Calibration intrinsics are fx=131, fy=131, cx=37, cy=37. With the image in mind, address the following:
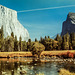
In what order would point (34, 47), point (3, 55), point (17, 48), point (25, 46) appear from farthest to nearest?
point (25, 46), point (17, 48), point (3, 55), point (34, 47)

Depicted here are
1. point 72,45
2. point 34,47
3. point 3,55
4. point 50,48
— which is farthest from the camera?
point 72,45

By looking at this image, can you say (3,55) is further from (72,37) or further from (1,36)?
(72,37)

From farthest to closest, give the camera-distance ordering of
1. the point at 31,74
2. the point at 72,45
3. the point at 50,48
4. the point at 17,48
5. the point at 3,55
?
the point at 17,48 < the point at 72,45 < the point at 50,48 < the point at 3,55 < the point at 31,74

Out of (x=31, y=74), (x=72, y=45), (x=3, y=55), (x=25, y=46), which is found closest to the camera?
(x=31, y=74)

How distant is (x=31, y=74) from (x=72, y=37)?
308 ft

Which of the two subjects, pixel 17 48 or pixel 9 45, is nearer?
pixel 9 45

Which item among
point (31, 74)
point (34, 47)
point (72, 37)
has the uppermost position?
point (72, 37)

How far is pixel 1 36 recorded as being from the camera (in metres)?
100

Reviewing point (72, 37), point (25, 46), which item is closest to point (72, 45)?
point (72, 37)

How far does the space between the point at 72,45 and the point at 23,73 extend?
87.1 m

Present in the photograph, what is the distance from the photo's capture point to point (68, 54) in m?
57.6

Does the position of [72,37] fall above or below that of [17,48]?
above

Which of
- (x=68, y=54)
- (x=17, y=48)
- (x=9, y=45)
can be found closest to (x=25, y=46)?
(x=17, y=48)

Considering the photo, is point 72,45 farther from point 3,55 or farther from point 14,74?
point 14,74
